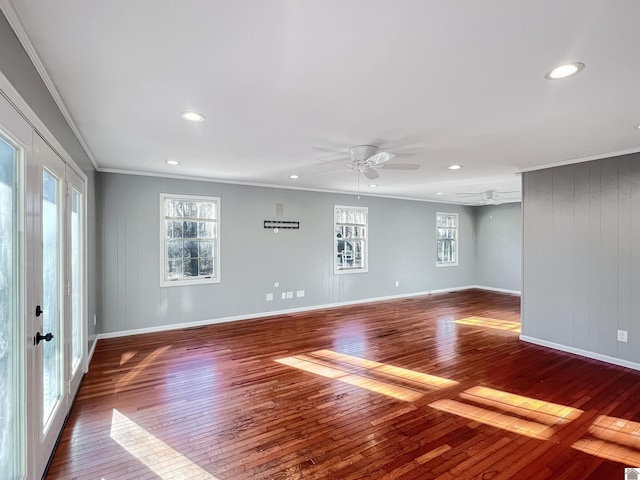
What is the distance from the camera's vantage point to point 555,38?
5.23 ft

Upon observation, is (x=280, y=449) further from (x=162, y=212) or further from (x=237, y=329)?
(x=162, y=212)

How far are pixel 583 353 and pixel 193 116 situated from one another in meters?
5.15

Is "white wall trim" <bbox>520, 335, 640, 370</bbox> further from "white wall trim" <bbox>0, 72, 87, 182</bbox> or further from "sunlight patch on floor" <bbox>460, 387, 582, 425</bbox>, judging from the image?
"white wall trim" <bbox>0, 72, 87, 182</bbox>

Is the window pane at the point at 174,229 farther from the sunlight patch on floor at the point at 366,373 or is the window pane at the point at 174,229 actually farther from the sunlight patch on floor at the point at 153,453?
the sunlight patch on floor at the point at 153,453

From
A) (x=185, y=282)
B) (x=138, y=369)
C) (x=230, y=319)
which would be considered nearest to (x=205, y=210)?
(x=185, y=282)

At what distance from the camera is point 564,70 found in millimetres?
1896

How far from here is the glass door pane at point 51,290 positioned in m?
2.13

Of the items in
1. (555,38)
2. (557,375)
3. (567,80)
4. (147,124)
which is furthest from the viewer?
(557,375)

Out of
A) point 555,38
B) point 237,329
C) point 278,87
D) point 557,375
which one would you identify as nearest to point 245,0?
point 278,87

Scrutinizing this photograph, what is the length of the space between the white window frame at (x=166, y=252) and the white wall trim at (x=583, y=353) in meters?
4.93

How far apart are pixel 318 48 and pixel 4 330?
203 centimetres

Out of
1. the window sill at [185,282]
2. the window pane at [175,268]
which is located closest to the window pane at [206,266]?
the window sill at [185,282]

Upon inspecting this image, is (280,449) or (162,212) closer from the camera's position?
(280,449)

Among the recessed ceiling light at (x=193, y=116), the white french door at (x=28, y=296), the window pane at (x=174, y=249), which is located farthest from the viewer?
the window pane at (x=174, y=249)
